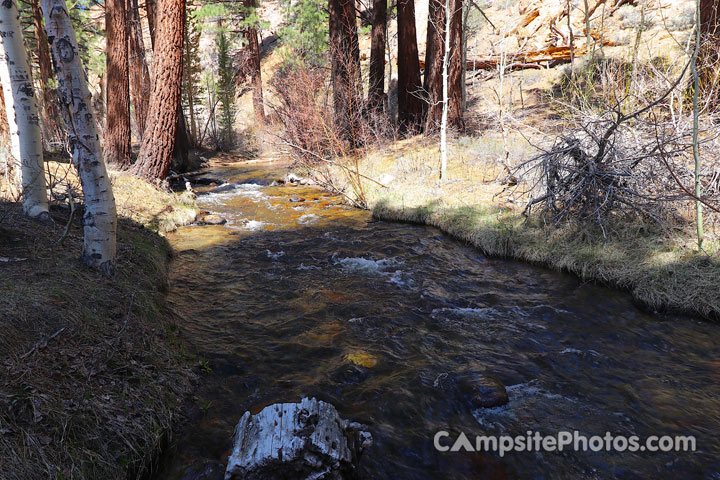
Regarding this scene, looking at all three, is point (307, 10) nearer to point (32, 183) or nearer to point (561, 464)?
point (32, 183)

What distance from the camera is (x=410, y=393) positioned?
3539 mm

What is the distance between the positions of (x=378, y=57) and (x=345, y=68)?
3212mm

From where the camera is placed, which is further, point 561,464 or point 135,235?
point 135,235

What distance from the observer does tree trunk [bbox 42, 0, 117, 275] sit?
3.69m

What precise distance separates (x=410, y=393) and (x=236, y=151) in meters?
22.2

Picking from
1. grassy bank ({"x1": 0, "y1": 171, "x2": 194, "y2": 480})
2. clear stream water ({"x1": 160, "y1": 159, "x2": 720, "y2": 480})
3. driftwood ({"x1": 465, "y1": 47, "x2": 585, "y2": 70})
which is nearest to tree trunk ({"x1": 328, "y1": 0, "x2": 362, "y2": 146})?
clear stream water ({"x1": 160, "y1": 159, "x2": 720, "y2": 480})

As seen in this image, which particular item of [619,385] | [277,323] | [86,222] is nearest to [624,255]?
[619,385]

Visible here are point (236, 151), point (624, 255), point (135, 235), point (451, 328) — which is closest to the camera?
point (451, 328)

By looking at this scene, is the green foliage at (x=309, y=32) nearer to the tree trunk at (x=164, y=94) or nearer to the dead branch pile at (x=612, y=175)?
the tree trunk at (x=164, y=94)

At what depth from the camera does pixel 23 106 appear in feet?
16.1

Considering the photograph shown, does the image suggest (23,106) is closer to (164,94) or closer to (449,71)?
(164,94)

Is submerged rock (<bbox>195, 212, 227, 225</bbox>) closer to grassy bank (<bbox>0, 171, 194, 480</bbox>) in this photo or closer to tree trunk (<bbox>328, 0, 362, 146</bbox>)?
tree trunk (<bbox>328, 0, 362, 146</bbox>)

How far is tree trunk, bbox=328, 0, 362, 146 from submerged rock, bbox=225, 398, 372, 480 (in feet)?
26.7

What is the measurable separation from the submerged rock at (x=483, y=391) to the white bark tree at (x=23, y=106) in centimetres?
545
